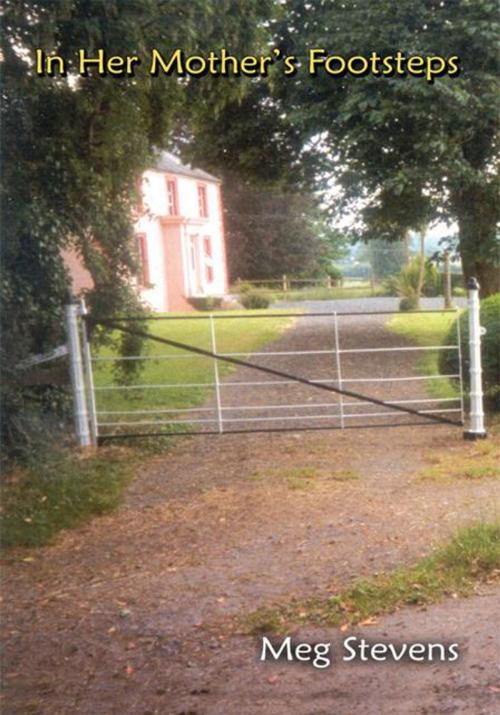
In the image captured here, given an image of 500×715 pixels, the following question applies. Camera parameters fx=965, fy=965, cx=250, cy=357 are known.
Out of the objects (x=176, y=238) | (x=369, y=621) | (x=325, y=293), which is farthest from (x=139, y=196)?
(x=369, y=621)

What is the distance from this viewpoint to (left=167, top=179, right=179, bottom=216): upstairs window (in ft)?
30.2

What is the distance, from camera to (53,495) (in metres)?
6.80

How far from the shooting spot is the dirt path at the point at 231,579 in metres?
3.46

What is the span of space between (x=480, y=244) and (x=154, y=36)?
7.23 meters

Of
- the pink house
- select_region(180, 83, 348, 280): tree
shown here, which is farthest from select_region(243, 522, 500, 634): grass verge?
the pink house

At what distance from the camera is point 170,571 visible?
5.26m

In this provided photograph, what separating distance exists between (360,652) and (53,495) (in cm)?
356

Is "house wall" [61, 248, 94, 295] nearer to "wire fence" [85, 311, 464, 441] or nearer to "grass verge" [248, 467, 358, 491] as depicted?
"wire fence" [85, 311, 464, 441]

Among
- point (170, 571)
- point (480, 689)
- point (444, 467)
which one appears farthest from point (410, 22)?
point (480, 689)

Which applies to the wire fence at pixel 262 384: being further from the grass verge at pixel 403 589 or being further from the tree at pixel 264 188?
the grass verge at pixel 403 589

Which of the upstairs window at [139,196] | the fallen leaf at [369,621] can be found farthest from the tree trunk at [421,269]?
the fallen leaf at [369,621]

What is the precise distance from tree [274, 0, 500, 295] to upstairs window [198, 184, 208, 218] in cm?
171

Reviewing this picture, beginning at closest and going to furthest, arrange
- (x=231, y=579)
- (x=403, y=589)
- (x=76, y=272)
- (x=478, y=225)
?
(x=403, y=589), (x=231, y=579), (x=76, y=272), (x=478, y=225)

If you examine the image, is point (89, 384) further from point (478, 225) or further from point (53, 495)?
point (478, 225)
